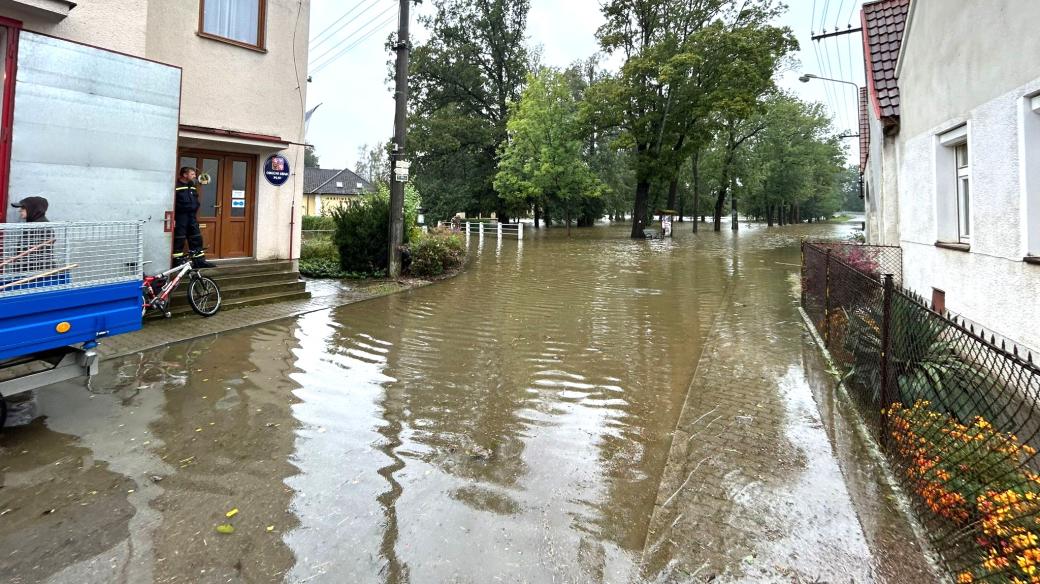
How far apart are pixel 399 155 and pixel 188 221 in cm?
539

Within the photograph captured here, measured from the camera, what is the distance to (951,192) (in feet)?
23.2

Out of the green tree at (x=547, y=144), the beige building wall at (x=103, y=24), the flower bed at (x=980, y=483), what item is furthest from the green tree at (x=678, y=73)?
the flower bed at (x=980, y=483)

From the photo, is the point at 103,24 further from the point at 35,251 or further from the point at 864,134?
Answer: the point at 864,134

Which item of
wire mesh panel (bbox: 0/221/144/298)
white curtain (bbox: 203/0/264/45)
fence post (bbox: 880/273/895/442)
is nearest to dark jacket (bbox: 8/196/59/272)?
wire mesh panel (bbox: 0/221/144/298)

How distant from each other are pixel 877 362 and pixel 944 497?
1888mm

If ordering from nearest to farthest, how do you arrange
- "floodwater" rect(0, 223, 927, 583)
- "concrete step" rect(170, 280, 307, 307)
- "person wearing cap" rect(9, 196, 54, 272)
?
"floodwater" rect(0, 223, 927, 583), "person wearing cap" rect(9, 196, 54, 272), "concrete step" rect(170, 280, 307, 307)

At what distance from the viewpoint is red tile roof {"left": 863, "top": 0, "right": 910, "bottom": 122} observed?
29.6 ft

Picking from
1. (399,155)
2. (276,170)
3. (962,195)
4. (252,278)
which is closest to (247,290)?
(252,278)

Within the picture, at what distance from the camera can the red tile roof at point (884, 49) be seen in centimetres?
903

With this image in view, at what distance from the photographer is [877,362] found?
473 centimetres

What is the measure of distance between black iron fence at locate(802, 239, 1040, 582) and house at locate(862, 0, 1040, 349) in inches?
50.1

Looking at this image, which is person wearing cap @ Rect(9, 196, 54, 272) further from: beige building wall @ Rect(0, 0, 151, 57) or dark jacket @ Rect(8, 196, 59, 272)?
beige building wall @ Rect(0, 0, 151, 57)

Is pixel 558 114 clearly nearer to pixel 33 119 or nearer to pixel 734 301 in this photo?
pixel 734 301

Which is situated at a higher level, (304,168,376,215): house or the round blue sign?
(304,168,376,215): house
